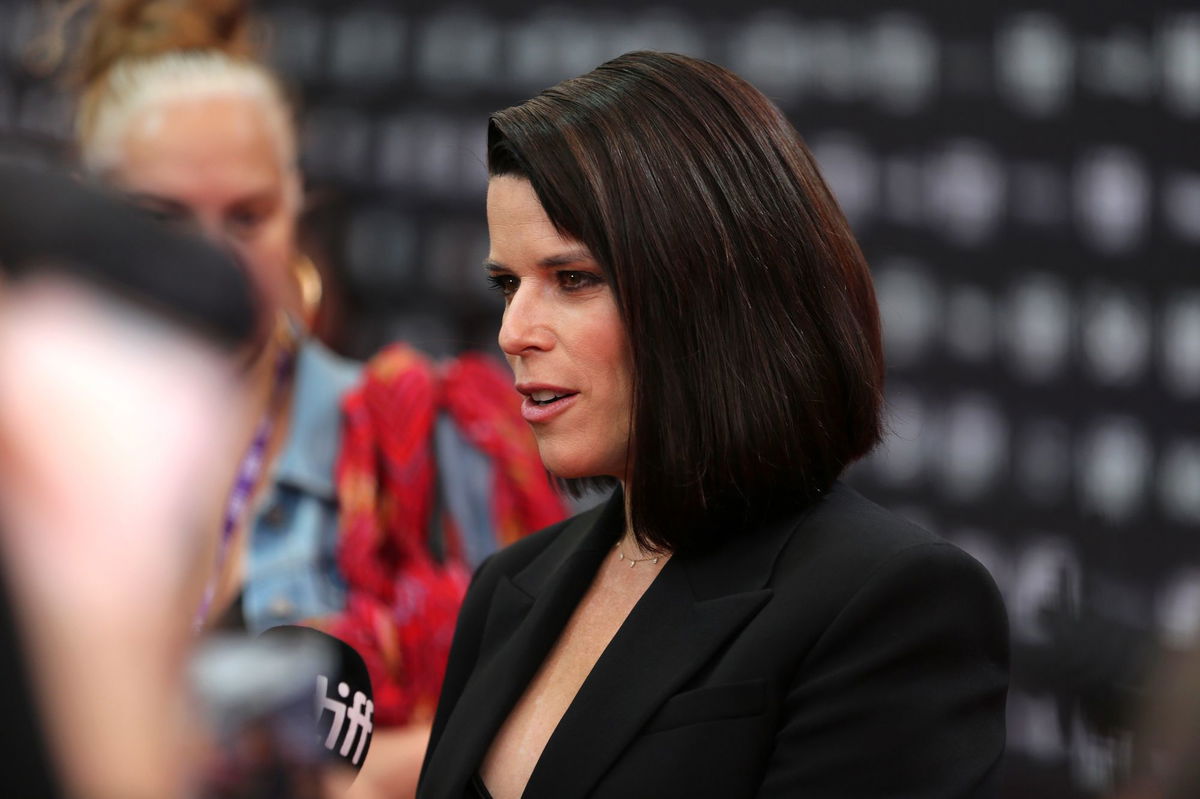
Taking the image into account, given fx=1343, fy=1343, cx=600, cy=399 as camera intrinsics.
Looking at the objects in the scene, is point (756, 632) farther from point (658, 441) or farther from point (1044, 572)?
point (1044, 572)

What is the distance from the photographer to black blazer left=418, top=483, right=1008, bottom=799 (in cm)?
100

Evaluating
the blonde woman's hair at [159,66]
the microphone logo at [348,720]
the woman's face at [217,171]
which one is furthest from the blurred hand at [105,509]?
the blonde woman's hair at [159,66]

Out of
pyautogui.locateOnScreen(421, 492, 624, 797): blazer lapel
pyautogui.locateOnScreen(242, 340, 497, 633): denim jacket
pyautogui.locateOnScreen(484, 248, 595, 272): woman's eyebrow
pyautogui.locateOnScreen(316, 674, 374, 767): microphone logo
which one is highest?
pyautogui.locateOnScreen(484, 248, 595, 272): woman's eyebrow

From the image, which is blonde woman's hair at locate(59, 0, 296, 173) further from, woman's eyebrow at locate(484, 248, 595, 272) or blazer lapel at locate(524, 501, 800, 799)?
blazer lapel at locate(524, 501, 800, 799)

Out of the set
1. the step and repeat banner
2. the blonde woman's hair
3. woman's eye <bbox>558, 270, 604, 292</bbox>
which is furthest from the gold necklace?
the step and repeat banner

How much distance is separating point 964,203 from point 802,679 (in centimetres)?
236

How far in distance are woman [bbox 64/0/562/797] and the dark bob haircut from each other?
77 centimetres

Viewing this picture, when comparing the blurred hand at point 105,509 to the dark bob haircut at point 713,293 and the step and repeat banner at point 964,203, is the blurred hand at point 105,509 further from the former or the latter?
the step and repeat banner at point 964,203

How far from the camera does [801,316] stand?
1.17 m

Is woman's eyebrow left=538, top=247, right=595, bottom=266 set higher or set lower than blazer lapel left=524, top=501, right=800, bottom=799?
higher

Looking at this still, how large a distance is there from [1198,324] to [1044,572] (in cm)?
72

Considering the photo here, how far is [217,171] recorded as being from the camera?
6.88ft

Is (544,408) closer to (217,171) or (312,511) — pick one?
(312,511)

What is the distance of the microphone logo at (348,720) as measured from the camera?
875mm
